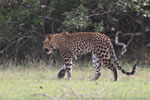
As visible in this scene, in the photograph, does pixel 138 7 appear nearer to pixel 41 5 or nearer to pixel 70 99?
pixel 41 5

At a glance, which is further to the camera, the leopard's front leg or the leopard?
the leopard's front leg

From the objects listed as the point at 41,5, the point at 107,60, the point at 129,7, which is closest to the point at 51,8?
the point at 41,5

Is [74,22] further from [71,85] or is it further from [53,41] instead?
[71,85]

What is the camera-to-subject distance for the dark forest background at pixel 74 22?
46.2ft

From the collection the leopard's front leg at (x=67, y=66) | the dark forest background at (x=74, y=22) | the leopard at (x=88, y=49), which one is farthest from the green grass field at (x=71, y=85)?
the dark forest background at (x=74, y=22)

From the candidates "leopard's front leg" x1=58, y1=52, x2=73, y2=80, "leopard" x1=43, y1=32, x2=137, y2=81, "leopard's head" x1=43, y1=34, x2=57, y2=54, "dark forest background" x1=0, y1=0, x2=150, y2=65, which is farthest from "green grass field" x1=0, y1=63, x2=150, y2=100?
"dark forest background" x1=0, y1=0, x2=150, y2=65

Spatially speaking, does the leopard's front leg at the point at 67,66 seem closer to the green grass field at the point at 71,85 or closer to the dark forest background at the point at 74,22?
the green grass field at the point at 71,85

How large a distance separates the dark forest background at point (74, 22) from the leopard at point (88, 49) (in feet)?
5.40

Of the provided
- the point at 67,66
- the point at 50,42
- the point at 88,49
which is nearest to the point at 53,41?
the point at 50,42

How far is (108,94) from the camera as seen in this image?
27.7ft

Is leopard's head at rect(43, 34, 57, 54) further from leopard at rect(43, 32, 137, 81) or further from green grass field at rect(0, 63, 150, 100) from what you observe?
green grass field at rect(0, 63, 150, 100)

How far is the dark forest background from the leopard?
165cm

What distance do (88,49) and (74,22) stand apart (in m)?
2.18

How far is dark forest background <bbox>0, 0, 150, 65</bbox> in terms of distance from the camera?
1409cm
